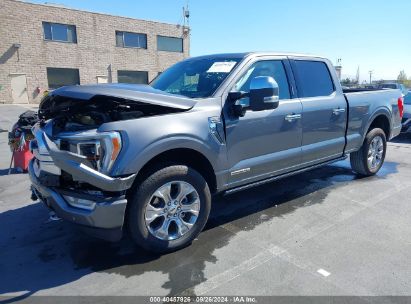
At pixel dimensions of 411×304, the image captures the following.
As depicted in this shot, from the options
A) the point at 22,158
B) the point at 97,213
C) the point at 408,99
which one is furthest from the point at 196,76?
the point at 408,99

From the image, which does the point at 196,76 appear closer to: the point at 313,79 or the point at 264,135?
the point at 264,135

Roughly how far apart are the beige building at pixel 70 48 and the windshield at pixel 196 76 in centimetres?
2439

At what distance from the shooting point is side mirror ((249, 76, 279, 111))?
3305 millimetres

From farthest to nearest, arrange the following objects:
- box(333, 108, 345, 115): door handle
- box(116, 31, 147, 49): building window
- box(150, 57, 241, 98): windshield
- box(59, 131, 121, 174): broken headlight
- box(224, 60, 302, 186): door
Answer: box(116, 31, 147, 49): building window < box(333, 108, 345, 115): door handle < box(150, 57, 241, 98): windshield < box(224, 60, 302, 186): door < box(59, 131, 121, 174): broken headlight

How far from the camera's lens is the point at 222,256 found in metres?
3.20

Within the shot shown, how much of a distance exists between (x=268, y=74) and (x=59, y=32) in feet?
86.8

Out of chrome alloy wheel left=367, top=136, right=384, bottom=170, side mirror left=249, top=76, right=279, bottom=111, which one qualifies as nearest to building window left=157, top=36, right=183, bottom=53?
chrome alloy wheel left=367, top=136, right=384, bottom=170

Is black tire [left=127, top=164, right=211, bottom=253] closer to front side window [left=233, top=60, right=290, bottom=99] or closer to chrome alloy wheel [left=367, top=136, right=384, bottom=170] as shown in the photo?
front side window [left=233, top=60, right=290, bottom=99]

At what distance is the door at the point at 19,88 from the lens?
24500 mm

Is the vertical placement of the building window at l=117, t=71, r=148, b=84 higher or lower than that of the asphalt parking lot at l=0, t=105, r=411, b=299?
higher

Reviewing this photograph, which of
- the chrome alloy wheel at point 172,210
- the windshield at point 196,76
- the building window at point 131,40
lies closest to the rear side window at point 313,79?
the windshield at point 196,76

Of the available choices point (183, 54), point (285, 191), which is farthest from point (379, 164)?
point (183, 54)

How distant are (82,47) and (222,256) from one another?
27.7 meters

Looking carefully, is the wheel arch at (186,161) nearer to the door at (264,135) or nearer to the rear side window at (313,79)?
the door at (264,135)
